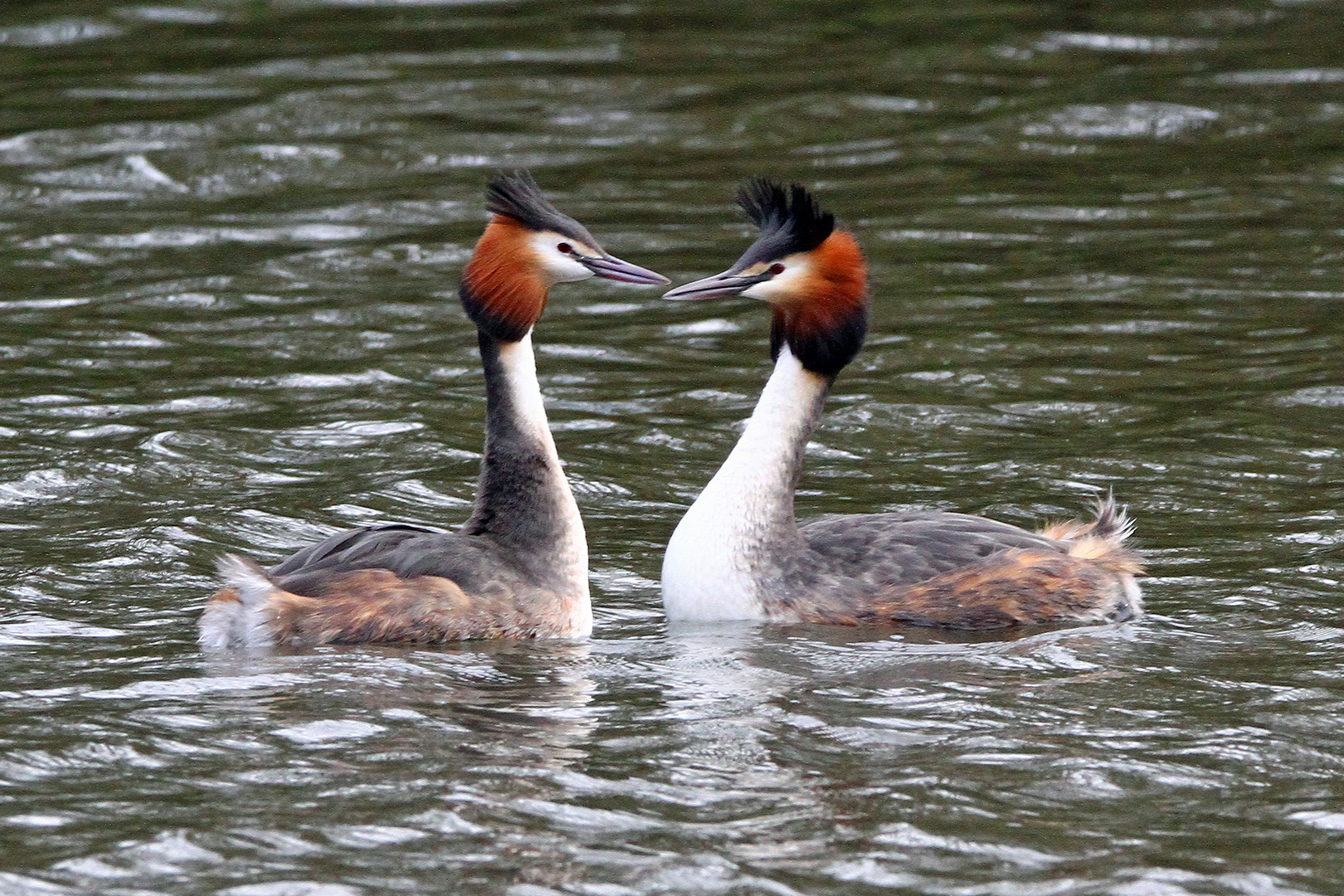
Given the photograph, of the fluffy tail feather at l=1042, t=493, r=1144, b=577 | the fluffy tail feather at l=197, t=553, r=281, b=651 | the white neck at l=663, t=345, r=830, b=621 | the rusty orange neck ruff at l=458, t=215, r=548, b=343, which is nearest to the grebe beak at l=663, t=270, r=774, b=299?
the white neck at l=663, t=345, r=830, b=621

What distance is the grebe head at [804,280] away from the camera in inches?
318

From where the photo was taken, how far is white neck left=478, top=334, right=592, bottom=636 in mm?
7781

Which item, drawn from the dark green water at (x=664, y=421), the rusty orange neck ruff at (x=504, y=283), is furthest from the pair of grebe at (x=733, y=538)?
the dark green water at (x=664, y=421)

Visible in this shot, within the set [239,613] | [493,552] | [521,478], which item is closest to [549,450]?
[521,478]

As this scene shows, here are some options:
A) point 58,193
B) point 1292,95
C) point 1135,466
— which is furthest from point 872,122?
point 1135,466

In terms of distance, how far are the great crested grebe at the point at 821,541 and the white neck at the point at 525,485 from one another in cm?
40

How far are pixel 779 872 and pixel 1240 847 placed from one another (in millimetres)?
1204

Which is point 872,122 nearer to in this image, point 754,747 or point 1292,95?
point 1292,95

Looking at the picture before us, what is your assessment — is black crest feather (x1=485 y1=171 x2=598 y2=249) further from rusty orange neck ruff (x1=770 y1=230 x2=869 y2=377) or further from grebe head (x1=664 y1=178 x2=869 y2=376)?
rusty orange neck ruff (x1=770 y1=230 x2=869 y2=377)

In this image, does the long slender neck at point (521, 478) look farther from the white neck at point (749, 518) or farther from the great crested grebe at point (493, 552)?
the white neck at point (749, 518)

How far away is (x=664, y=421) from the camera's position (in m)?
10.7

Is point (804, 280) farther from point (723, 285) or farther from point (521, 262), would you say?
point (521, 262)

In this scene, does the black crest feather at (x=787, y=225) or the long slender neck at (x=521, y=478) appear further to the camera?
the black crest feather at (x=787, y=225)

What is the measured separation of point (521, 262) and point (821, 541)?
1507 mm
